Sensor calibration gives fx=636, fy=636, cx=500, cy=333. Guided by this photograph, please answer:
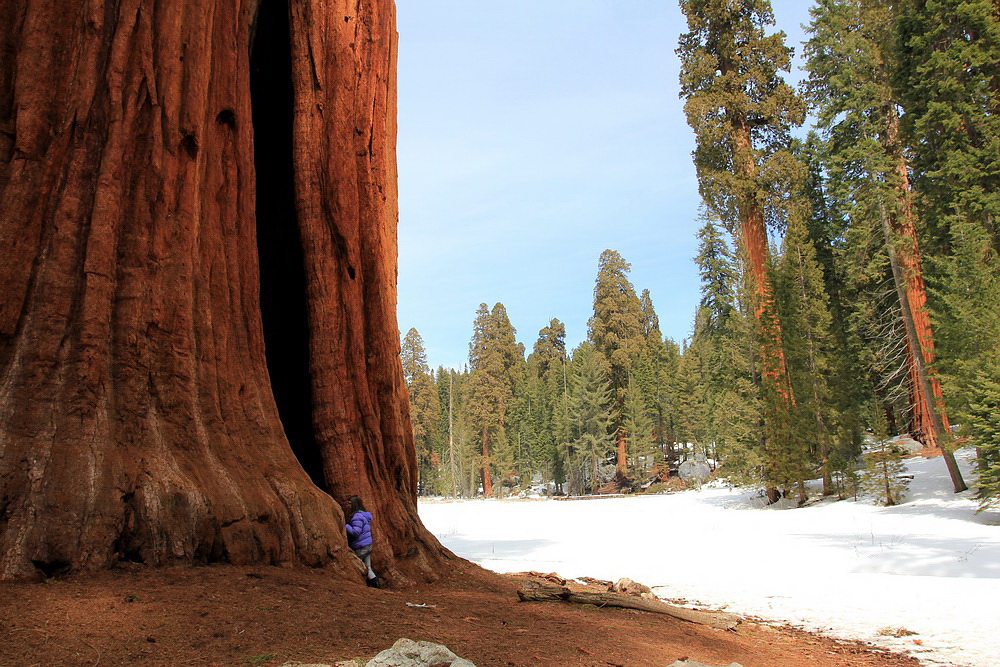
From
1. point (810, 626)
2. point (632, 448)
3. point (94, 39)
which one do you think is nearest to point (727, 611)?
point (810, 626)

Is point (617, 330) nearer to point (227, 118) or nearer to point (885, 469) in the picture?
point (885, 469)

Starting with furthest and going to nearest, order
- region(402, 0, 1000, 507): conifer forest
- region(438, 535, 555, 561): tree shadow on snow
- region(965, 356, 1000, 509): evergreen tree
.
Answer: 1. region(402, 0, 1000, 507): conifer forest
2. region(438, 535, 555, 561): tree shadow on snow
3. region(965, 356, 1000, 509): evergreen tree

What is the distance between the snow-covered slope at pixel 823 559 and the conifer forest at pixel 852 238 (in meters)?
1.76

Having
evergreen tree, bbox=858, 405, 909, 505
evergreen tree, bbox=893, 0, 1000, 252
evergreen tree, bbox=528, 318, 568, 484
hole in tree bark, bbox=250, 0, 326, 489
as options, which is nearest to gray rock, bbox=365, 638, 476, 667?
hole in tree bark, bbox=250, 0, 326, 489

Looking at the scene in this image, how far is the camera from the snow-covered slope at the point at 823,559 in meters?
7.30

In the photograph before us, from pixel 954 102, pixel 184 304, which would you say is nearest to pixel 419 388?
pixel 954 102

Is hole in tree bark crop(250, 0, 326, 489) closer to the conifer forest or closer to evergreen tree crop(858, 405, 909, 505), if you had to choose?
the conifer forest

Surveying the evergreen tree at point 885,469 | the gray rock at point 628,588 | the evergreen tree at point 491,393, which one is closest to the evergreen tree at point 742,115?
the evergreen tree at point 885,469

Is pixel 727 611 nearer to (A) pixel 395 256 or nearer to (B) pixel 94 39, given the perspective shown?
(A) pixel 395 256

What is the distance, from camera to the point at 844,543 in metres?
13.3

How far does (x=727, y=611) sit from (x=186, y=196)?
8120mm

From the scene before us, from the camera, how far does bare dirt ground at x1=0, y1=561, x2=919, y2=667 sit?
362cm

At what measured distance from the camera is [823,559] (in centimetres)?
1170

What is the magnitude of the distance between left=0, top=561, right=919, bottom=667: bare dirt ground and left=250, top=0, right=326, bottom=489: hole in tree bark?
2.69 meters
